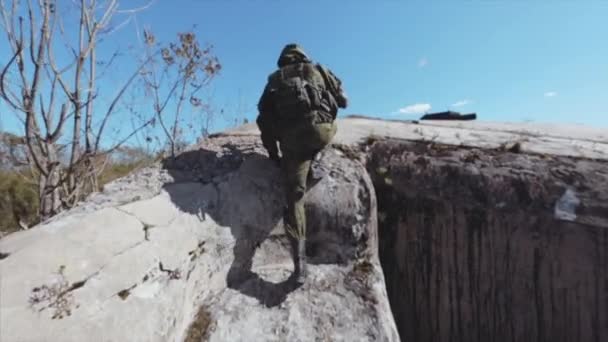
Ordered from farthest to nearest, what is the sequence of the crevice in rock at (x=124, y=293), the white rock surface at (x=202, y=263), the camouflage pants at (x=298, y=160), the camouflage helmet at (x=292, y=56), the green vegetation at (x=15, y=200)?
the green vegetation at (x=15, y=200)
the camouflage helmet at (x=292, y=56)
the camouflage pants at (x=298, y=160)
the crevice in rock at (x=124, y=293)
the white rock surface at (x=202, y=263)

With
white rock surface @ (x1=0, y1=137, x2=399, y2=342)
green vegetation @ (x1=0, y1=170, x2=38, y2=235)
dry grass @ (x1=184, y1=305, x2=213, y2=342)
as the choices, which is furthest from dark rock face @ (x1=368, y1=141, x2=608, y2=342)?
green vegetation @ (x1=0, y1=170, x2=38, y2=235)

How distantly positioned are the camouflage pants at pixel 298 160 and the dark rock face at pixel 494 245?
1.11 m

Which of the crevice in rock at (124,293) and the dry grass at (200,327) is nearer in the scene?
the crevice in rock at (124,293)

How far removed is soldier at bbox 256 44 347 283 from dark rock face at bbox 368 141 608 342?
113 centimetres

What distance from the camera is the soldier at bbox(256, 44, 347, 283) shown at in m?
2.57

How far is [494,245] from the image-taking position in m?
3.01

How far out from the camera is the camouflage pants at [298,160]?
2.54 meters

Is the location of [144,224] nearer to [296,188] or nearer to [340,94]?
[296,188]

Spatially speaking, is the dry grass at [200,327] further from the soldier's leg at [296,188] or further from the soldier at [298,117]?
the soldier's leg at [296,188]

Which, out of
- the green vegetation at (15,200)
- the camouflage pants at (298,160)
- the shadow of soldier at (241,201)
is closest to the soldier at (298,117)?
the camouflage pants at (298,160)

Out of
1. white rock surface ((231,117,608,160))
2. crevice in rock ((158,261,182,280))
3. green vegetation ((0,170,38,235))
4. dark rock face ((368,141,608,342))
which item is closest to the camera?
crevice in rock ((158,261,182,280))

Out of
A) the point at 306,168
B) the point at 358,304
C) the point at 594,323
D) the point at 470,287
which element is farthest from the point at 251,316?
the point at 594,323

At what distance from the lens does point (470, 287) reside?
305cm

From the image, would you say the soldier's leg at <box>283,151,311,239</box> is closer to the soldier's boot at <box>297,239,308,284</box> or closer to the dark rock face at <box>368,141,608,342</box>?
the soldier's boot at <box>297,239,308,284</box>
